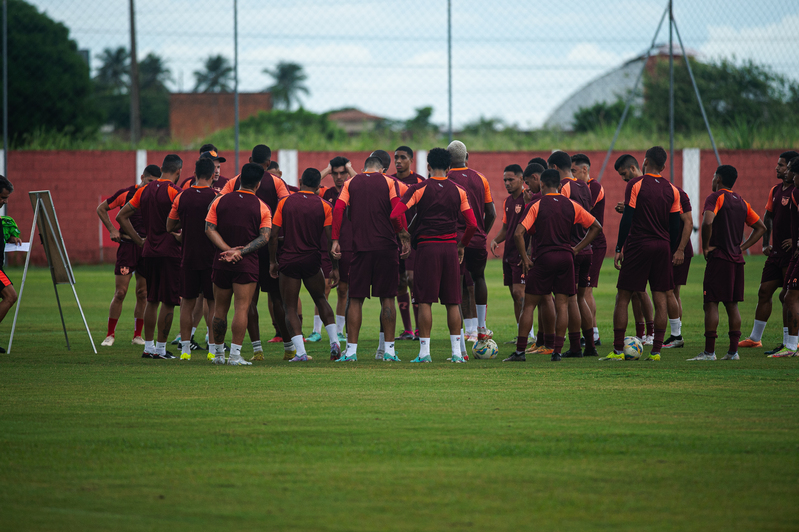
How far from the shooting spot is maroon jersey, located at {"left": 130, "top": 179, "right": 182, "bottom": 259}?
10.3 meters

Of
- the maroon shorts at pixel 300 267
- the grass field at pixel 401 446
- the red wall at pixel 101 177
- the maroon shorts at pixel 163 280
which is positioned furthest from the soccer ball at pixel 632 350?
the red wall at pixel 101 177

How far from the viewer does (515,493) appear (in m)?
4.43

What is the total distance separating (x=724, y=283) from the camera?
378 inches

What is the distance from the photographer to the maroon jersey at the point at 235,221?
30.2 ft

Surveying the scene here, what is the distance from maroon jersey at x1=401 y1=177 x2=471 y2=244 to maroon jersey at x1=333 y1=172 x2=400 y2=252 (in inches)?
11.2

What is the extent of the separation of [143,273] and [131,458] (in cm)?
671

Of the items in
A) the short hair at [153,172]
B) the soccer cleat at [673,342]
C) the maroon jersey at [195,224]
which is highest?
the short hair at [153,172]

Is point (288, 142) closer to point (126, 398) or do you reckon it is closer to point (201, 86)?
point (126, 398)

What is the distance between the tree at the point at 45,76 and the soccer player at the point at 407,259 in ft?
104

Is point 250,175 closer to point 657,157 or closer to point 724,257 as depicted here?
point 657,157

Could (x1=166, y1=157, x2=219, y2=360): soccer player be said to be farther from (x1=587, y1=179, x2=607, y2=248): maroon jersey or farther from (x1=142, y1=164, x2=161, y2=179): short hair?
A: (x1=587, y1=179, x2=607, y2=248): maroon jersey

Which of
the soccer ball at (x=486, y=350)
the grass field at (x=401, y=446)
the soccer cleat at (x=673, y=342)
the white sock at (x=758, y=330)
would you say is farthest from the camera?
the soccer cleat at (x=673, y=342)

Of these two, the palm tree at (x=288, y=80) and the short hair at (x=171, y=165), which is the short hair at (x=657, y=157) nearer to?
the short hair at (x=171, y=165)

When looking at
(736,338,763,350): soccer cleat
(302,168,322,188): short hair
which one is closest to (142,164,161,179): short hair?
(302,168,322,188): short hair
